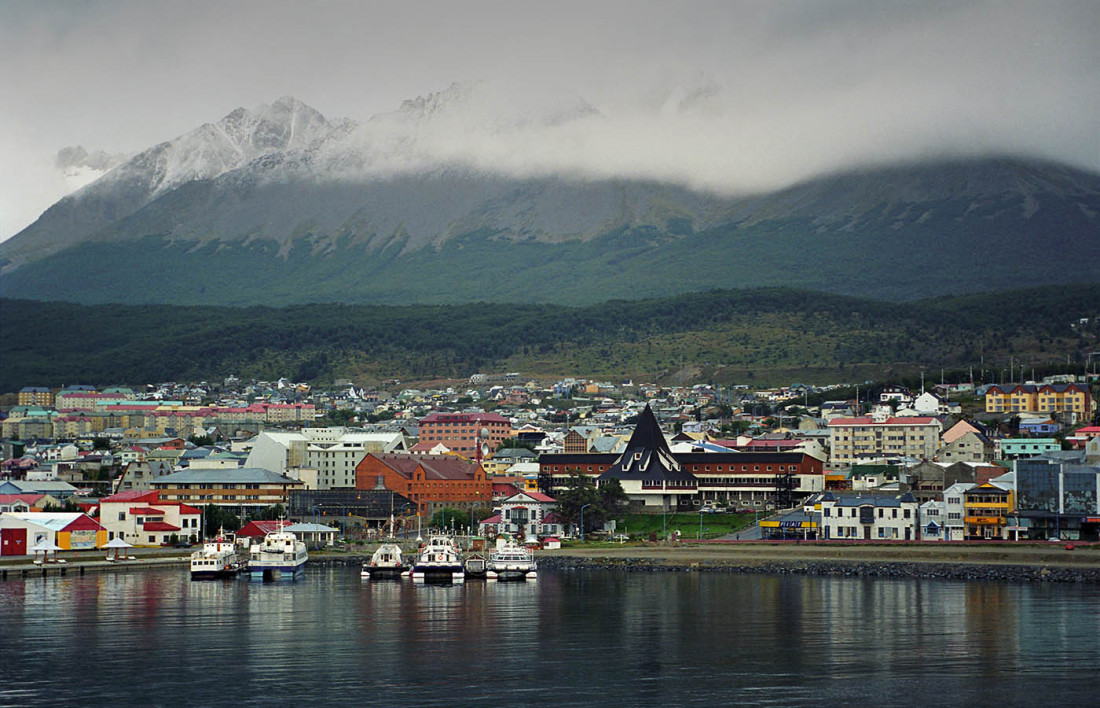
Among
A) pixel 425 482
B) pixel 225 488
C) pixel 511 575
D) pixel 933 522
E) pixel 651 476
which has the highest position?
pixel 651 476

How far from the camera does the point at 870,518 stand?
92.9m

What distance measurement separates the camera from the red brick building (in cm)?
16438

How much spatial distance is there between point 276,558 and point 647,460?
3812cm

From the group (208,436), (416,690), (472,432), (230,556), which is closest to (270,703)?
(416,690)

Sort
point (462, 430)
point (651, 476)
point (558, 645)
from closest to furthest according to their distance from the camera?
point (558, 645), point (651, 476), point (462, 430)

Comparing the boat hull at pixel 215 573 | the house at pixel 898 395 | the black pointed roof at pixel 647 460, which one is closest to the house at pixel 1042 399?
the house at pixel 898 395

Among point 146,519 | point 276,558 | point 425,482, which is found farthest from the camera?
point 425,482

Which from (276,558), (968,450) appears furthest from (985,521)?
(276,558)

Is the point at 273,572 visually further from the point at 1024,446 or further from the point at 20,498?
the point at 1024,446

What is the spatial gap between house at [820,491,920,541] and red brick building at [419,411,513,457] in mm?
71145

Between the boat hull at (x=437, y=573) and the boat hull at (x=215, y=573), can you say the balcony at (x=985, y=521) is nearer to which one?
the boat hull at (x=437, y=573)

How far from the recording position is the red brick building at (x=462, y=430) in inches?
6471

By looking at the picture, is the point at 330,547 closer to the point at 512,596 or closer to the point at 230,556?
the point at 230,556

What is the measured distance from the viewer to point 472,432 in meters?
167
